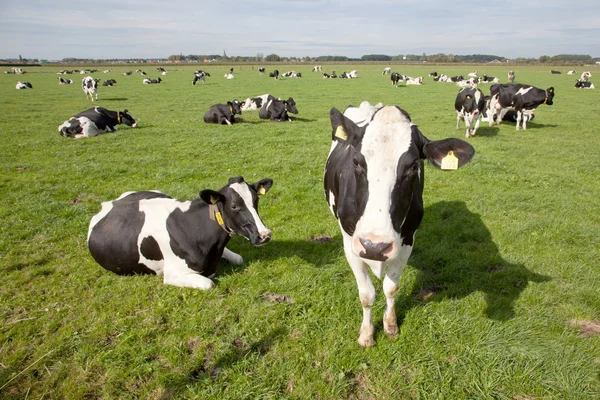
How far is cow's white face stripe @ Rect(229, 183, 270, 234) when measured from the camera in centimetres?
439

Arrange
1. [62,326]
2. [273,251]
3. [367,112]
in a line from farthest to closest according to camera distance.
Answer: [273,251] < [367,112] < [62,326]

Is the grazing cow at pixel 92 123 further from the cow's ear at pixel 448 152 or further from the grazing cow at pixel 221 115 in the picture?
the cow's ear at pixel 448 152

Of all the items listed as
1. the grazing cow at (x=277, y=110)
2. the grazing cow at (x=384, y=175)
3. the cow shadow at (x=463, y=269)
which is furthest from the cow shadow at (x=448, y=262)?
the grazing cow at (x=277, y=110)

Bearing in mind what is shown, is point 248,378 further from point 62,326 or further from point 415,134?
point 415,134

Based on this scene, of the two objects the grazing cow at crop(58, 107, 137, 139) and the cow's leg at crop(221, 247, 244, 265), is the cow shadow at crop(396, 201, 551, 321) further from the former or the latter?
the grazing cow at crop(58, 107, 137, 139)

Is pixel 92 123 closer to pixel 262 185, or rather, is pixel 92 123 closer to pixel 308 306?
pixel 262 185

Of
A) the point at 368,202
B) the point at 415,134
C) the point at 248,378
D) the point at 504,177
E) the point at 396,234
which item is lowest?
the point at 248,378

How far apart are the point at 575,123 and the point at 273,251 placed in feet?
59.2

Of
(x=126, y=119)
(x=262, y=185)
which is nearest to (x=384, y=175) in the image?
(x=262, y=185)

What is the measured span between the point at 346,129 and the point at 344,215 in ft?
2.67

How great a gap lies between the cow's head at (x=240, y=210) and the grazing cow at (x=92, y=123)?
1145 centimetres

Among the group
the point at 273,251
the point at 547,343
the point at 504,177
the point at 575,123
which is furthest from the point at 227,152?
the point at 575,123

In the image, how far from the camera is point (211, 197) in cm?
443

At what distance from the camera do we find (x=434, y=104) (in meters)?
23.2
